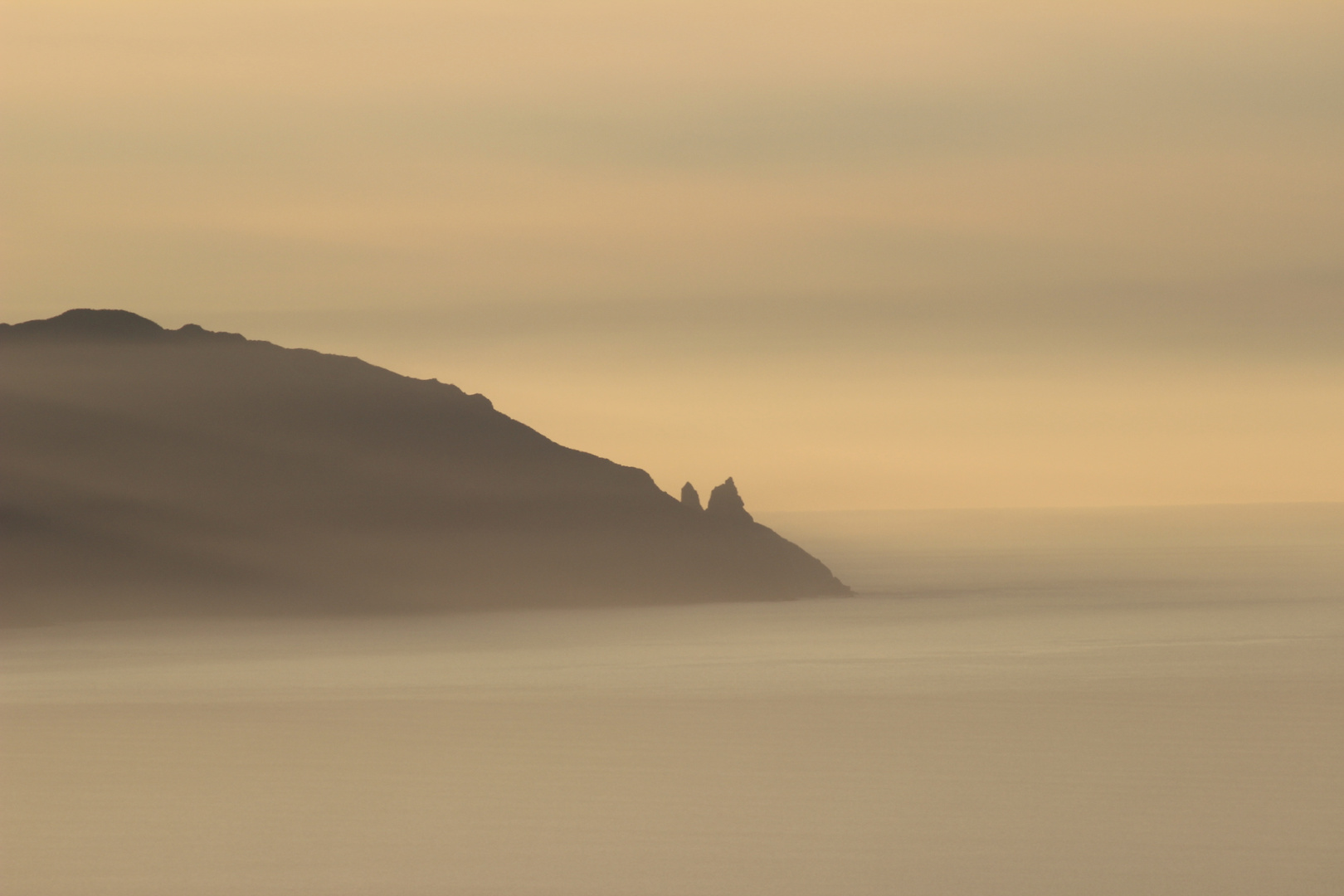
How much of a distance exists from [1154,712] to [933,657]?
4871 cm

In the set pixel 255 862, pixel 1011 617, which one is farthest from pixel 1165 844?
pixel 1011 617

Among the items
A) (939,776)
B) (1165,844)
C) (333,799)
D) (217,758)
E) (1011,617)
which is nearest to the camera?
(1165,844)

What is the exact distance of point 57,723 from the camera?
76.3 metres

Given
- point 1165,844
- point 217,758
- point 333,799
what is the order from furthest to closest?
point 217,758 → point 333,799 → point 1165,844

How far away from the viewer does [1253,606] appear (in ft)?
630

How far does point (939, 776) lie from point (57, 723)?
4293 cm

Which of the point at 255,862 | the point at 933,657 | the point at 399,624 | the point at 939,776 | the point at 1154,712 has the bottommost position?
the point at 255,862

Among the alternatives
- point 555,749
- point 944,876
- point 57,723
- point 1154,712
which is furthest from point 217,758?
point 1154,712

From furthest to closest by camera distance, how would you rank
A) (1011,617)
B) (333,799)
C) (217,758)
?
1. (1011,617)
2. (217,758)
3. (333,799)

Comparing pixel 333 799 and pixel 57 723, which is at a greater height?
pixel 57 723

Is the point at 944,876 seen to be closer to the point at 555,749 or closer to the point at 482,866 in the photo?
the point at 482,866

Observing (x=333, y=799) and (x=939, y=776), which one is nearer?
(x=333, y=799)

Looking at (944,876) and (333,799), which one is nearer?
(944,876)

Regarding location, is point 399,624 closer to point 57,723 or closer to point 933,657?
point 933,657
